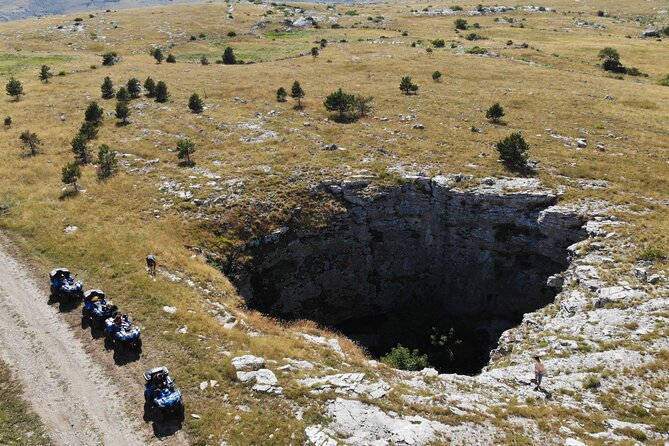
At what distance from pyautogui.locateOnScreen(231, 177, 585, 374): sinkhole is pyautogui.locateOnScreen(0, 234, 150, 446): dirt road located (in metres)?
14.4

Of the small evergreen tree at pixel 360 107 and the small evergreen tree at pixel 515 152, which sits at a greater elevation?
the small evergreen tree at pixel 360 107

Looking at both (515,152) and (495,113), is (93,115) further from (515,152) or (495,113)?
(495,113)

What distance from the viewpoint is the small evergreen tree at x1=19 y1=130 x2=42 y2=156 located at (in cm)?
4641

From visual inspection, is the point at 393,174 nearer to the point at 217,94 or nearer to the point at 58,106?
the point at 217,94

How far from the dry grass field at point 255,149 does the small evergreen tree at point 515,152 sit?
130 cm

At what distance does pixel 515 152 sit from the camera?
42.5 meters

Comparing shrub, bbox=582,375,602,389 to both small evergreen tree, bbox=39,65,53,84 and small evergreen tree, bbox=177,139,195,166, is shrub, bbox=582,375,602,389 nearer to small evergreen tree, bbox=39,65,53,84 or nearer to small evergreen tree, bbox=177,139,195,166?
small evergreen tree, bbox=177,139,195,166

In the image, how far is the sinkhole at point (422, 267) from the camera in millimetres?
37406

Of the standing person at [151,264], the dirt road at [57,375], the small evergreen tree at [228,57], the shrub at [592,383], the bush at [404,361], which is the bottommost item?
the bush at [404,361]

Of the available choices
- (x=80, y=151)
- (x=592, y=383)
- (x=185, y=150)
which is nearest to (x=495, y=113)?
(x=185, y=150)

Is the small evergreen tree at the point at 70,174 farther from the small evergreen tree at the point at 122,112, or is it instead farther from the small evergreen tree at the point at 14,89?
the small evergreen tree at the point at 14,89

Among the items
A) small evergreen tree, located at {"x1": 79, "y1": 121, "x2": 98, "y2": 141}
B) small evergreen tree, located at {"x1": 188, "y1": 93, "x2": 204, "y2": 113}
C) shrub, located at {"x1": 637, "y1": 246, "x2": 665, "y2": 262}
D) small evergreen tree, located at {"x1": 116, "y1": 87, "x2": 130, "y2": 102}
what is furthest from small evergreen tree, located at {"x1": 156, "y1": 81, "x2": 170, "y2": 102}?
shrub, located at {"x1": 637, "y1": 246, "x2": 665, "y2": 262}

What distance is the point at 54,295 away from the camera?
87.1ft

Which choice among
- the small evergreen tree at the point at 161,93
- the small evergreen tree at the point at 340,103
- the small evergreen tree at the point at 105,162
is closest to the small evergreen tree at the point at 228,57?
the small evergreen tree at the point at 161,93
